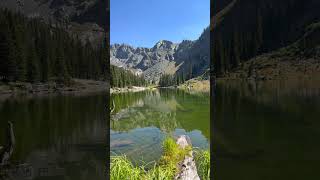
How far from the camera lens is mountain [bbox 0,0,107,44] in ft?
9.39

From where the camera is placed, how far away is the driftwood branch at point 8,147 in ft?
8.54

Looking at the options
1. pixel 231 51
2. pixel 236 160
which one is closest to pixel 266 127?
pixel 236 160

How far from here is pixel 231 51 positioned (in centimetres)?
301

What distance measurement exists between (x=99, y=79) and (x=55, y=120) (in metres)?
0.54

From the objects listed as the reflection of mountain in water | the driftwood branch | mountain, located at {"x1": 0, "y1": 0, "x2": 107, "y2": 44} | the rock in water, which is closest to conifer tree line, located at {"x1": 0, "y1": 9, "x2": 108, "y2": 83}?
mountain, located at {"x1": 0, "y1": 0, "x2": 107, "y2": 44}

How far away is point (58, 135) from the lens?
9.30 feet

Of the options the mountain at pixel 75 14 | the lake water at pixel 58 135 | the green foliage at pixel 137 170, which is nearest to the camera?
the lake water at pixel 58 135

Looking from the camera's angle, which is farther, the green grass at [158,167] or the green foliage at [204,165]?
the green foliage at [204,165]

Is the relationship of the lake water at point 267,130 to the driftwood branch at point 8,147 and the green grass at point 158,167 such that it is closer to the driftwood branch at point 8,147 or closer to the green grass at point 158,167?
the driftwood branch at point 8,147

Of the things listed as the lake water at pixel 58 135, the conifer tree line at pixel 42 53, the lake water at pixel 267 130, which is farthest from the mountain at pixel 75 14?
the lake water at pixel 267 130

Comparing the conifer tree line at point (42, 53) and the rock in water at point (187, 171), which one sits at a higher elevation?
the conifer tree line at point (42, 53)

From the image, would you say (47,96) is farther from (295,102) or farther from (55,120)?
(295,102)

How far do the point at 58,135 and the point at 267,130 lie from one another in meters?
1.73

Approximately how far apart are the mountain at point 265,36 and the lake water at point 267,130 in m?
0.15
